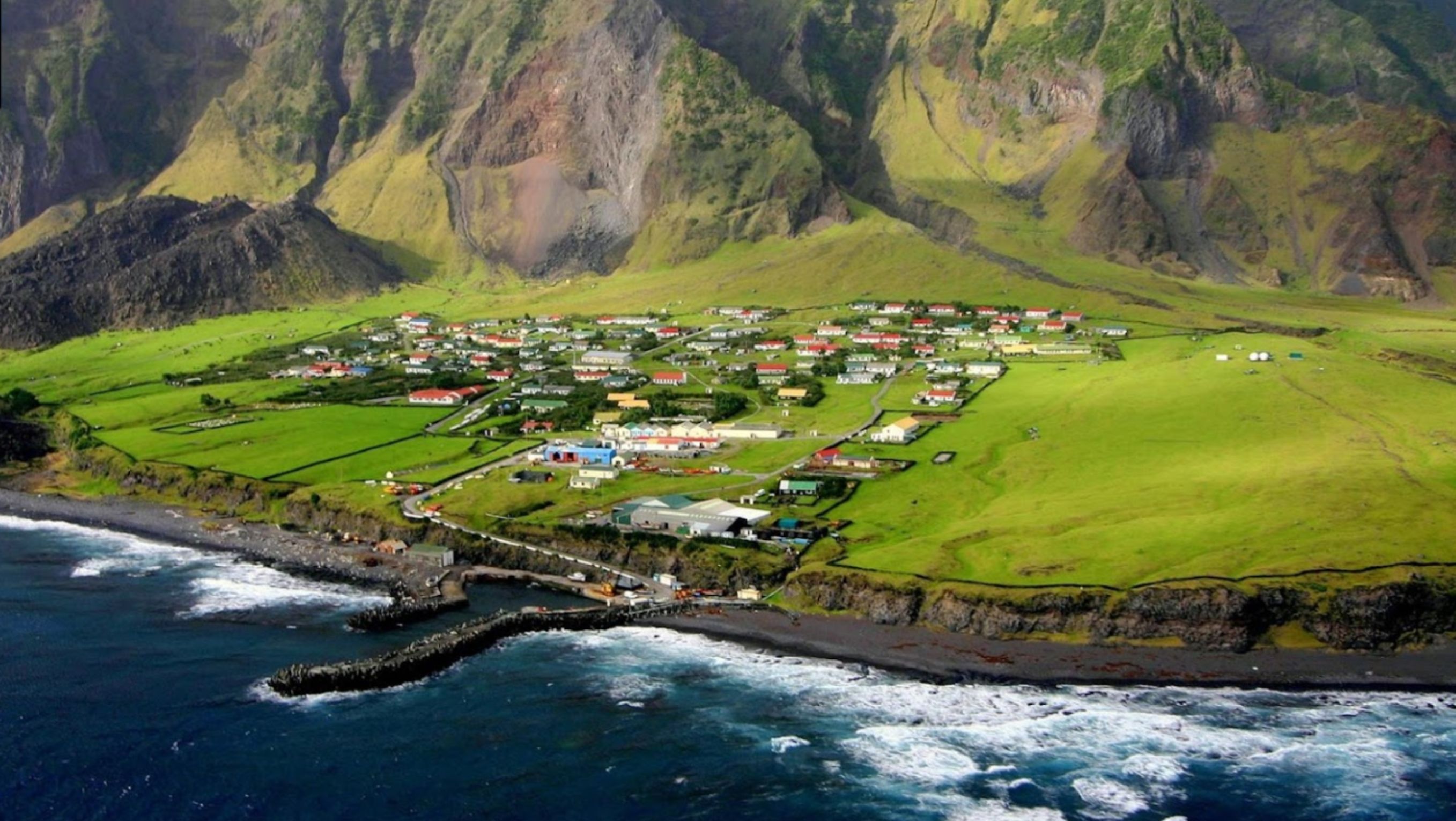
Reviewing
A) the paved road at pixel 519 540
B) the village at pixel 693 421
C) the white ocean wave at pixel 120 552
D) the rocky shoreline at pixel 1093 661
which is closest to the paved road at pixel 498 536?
the paved road at pixel 519 540

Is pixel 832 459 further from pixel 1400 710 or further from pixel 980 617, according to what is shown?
pixel 1400 710

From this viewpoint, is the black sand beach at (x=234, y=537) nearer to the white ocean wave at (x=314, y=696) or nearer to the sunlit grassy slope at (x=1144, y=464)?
the sunlit grassy slope at (x=1144, y=464)

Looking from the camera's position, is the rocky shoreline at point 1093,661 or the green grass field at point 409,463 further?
the green grass field at point 409,463

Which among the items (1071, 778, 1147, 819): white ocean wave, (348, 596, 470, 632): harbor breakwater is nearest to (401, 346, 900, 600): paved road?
(348, 596, 470, 632): harbor breakwater

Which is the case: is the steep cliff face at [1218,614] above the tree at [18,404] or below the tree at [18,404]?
below

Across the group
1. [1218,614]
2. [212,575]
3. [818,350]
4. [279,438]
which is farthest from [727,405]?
[1218,614]

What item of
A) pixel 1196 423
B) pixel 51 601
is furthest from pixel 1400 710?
pixel 51 601

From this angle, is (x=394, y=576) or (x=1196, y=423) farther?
(x=1196, y=423)
